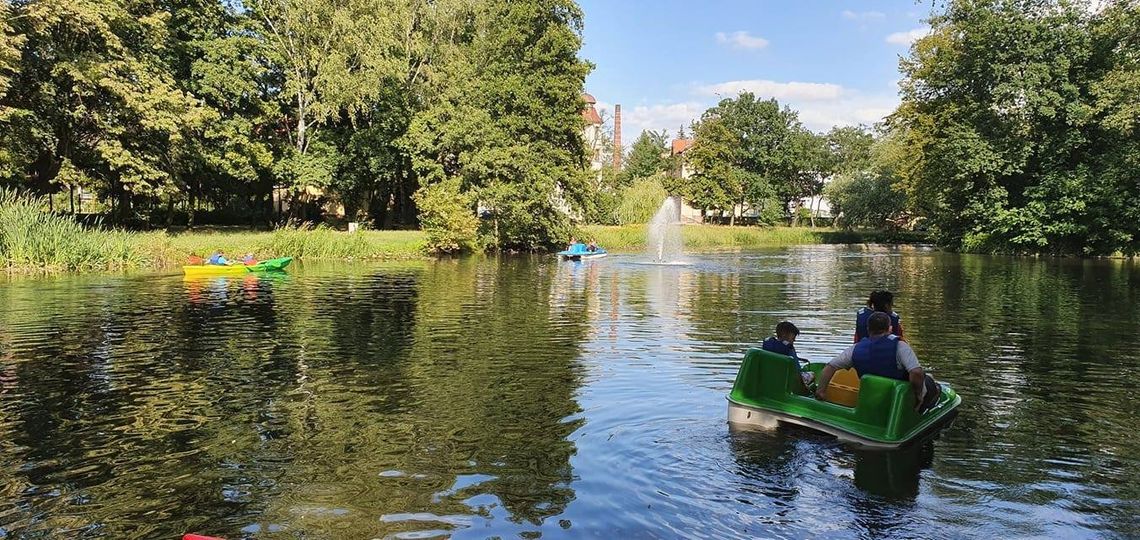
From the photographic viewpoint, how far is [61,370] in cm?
1196

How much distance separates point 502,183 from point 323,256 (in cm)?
1247

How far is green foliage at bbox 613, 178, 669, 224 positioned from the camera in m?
64.9

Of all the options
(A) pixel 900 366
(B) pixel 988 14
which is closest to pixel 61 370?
(A) pixel 900 366

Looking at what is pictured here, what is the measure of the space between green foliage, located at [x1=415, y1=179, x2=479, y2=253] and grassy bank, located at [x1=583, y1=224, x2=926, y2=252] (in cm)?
1121

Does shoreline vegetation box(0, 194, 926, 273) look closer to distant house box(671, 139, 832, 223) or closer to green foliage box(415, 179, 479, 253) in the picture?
green foliage box(415, 179, 479, 253)

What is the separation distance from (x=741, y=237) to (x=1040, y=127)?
2660 centimetres

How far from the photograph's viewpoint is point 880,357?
820cm

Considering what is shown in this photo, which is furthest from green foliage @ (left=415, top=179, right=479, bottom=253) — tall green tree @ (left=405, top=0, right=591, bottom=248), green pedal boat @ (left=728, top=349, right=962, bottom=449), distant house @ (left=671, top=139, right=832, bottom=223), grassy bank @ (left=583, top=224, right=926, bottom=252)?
distant house @ (left=671, top=139, right=832, bottom=223)

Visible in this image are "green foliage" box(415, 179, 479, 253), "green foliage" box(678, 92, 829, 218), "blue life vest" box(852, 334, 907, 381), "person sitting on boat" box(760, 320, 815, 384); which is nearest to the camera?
"blue life vest" box(852, 334, 907, 381)

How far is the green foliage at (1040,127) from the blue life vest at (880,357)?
40.1 meters

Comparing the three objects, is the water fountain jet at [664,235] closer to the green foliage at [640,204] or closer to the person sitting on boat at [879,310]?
the green foliage at [640,204]

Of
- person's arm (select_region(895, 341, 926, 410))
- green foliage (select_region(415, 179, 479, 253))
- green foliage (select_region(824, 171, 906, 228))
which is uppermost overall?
green foliage (select_region(824, 171, 906, 228))

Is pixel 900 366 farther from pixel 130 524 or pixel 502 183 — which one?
pixel 502 183

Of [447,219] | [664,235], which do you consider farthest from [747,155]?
[447,219]
